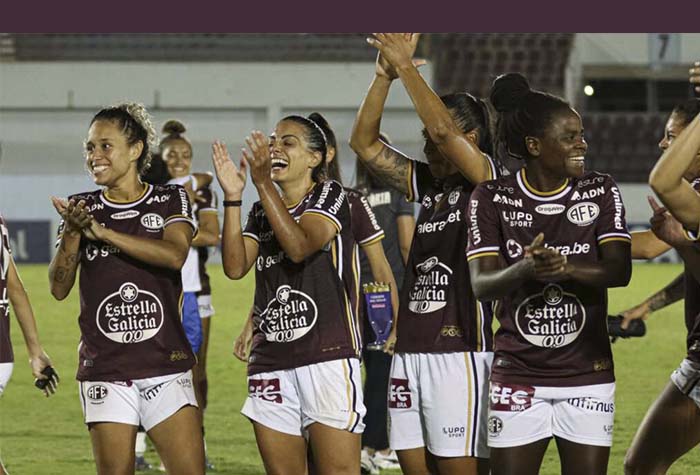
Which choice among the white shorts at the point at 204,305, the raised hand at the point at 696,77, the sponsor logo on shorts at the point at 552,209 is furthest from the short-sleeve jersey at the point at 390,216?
the raised hand at the point at 696,77

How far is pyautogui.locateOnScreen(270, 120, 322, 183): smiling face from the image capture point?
5.09 metres

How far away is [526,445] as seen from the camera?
14.2 feet

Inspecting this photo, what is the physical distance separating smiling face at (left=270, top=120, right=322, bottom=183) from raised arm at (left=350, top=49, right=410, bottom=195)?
0.93ft

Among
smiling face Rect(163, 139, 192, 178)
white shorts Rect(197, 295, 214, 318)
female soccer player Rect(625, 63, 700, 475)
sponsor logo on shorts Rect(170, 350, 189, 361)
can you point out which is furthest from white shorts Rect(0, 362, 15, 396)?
smiling face Rect(163, 139, 192, 178)

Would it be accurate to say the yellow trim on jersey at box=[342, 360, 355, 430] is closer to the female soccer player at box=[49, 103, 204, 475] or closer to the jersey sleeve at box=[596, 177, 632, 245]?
the female soccer player at box=[49, 103, 204, 475]

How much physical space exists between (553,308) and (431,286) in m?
0.75

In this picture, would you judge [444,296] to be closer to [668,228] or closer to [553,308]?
[553,308]

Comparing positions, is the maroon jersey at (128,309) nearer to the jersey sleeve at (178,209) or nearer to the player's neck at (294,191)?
the jersey sleeve at (178,209)

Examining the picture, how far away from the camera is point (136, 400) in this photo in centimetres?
488

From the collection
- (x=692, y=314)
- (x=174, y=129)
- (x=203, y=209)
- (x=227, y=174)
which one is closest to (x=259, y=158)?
(x=227, y=174)

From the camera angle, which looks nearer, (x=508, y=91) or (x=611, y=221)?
(x=611, y=221)

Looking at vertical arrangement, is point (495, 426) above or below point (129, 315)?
below

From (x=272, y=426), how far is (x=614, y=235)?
1.56m

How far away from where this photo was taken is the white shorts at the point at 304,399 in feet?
16.0
